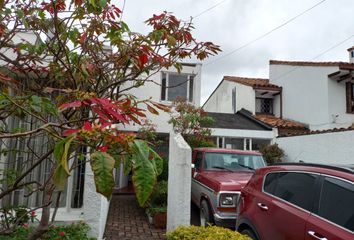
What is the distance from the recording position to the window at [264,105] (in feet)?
71.1

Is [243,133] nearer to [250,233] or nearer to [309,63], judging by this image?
[309,63]

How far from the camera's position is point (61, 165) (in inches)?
53.4

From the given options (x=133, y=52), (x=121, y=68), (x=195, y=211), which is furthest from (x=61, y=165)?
(x=195, y=211)

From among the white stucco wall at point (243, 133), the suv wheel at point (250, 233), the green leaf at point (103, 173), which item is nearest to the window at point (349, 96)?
the white stucco wall at point (243, 133)

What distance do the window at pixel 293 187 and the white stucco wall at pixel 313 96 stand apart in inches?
567

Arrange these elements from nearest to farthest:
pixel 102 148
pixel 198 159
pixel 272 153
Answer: pixel 102 148 < pixel 198 159 < pixel 272 153

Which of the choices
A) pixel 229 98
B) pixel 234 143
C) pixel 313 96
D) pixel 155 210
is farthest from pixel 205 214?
pixel 229 98

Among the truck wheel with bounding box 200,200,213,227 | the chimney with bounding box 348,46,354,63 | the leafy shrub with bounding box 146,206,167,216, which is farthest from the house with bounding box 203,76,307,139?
the leafy shrub with bounding box 146,206,167,216

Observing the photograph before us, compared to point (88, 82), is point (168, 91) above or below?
above

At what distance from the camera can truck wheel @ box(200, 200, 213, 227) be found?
7305mm

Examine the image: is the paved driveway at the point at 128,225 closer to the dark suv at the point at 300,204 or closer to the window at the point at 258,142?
the dark suv at the point at 300,204

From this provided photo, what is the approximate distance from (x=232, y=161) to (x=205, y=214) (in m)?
1.93

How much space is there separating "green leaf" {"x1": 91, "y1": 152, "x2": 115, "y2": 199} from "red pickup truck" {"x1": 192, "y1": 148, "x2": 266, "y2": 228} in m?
5.81

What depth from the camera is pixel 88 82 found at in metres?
3.59
